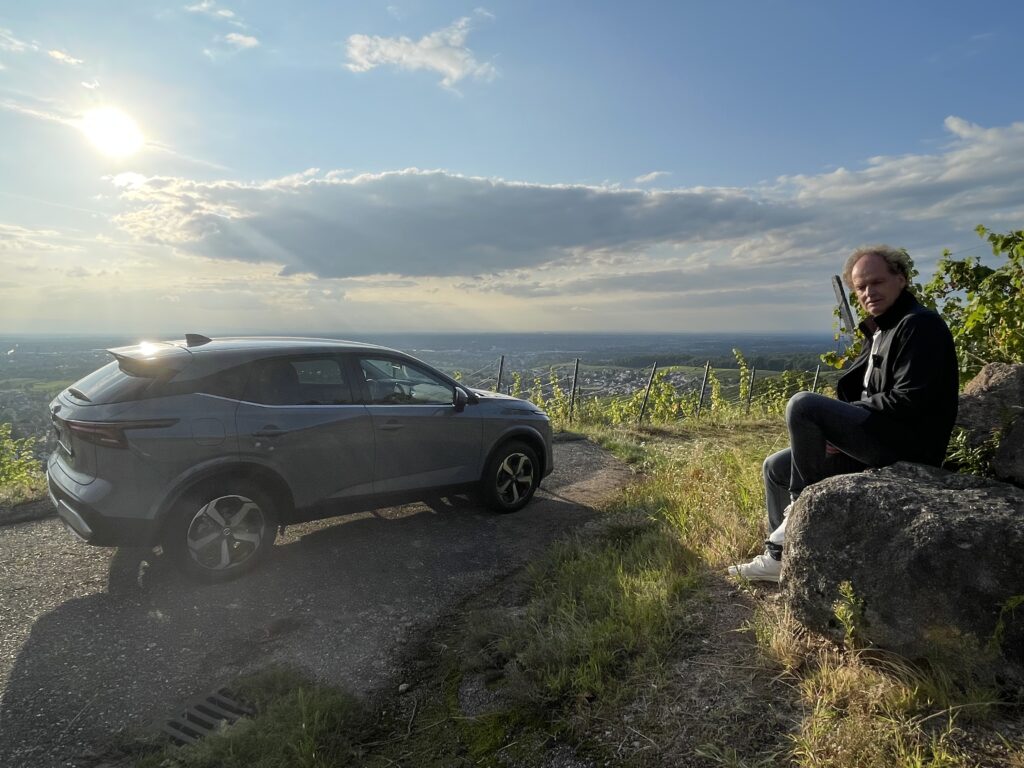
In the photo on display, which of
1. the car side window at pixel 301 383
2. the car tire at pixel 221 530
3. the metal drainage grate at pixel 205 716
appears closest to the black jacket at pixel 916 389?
the metal drainage grate at pixel 205 716

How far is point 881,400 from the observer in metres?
3.10

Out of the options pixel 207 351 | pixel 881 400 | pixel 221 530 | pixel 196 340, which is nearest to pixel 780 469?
pixel 881 400

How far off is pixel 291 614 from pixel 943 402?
3.85m

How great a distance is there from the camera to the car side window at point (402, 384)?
4.99 meters

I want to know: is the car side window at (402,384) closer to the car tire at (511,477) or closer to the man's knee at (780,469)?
the car tire at (511,477)

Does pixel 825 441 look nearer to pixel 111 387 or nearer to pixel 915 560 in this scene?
pixel 915 560

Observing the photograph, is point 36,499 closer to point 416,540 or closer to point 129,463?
point 129,463

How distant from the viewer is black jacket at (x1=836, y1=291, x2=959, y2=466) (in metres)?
2.96

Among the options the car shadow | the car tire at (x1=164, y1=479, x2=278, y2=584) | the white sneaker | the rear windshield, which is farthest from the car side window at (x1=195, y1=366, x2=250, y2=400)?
the white sneaker

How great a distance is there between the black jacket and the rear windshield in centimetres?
431

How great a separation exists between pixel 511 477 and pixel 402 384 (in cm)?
150

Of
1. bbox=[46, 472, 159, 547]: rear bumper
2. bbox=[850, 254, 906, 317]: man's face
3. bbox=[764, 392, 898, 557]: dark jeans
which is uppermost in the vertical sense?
bbox=[850, 254, 906, 317]: man's face

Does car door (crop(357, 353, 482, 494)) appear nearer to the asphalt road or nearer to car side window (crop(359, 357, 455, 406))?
car side window (crop(359, 357, 455, 406))

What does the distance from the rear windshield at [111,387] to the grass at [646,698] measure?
204 cm
